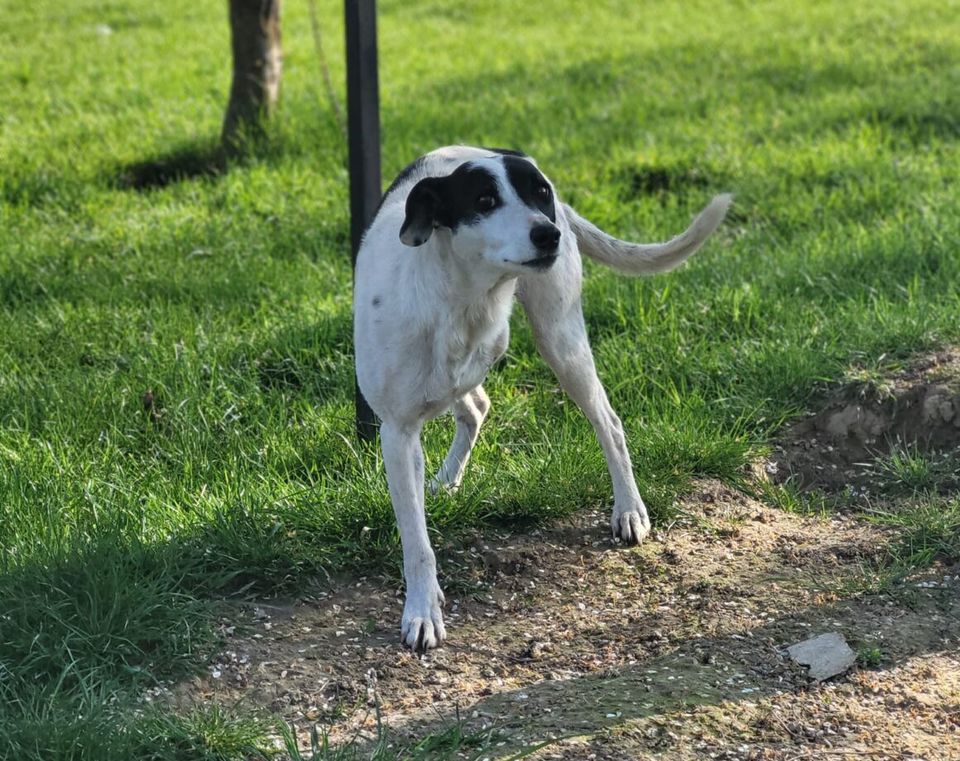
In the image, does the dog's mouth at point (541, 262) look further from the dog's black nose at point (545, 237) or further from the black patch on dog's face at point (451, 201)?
the black patch on dog's face at point (451, 201)

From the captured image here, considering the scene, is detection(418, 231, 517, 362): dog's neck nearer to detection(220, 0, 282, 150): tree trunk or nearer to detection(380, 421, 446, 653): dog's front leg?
detection(380, 421, 446, 653): dog's front leg

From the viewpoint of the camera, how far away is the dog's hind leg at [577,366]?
3.78 m

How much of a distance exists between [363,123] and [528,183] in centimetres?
125

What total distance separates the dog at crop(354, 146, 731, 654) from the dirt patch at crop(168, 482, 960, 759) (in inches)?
6.9

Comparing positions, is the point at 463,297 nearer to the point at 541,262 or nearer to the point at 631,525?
the point at 541,262

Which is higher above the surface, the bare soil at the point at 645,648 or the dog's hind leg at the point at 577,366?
the dog's hind leg at the point at 577,366

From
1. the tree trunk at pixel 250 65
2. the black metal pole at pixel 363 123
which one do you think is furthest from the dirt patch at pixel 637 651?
the tree trunk at pixel 250 65

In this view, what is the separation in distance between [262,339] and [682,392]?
1.69 metres

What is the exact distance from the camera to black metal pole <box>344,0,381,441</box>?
417 centimetres

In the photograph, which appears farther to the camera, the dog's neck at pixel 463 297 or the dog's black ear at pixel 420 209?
the dog's neck at pixel 463 297

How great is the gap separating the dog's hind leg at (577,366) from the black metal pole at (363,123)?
785 millimetres

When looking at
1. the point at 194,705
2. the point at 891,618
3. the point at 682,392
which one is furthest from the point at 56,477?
the point at 891,618

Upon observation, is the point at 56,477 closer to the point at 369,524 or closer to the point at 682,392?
the point at 369,524

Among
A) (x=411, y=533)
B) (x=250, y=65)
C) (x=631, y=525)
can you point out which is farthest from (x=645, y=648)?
(x=250, y=65)
